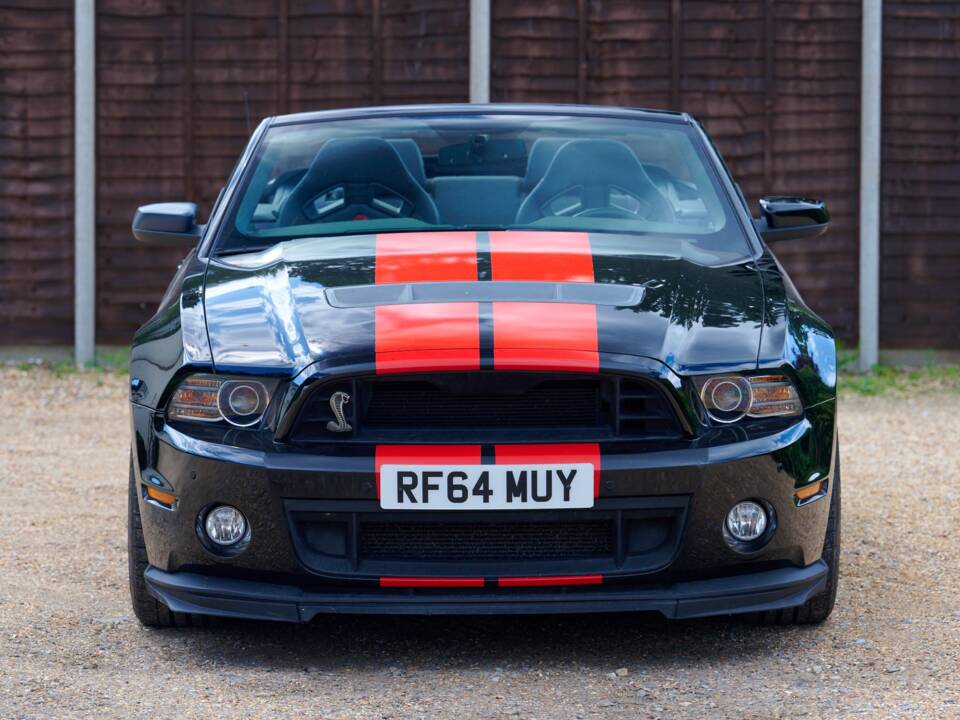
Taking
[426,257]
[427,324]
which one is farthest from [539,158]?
[427,324]

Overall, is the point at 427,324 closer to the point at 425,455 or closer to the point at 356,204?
the point at 425,455

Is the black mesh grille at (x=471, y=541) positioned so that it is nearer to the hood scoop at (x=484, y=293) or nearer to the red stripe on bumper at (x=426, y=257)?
the hood scoop at (x=484, y=293)

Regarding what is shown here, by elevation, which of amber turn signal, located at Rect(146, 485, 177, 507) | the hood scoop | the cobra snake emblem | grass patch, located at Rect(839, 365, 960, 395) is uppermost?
the hood scoop

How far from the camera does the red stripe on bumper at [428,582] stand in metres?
3.24

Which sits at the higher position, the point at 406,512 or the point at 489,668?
the point at 406,512

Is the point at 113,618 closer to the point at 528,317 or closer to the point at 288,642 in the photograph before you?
the point at 288,642

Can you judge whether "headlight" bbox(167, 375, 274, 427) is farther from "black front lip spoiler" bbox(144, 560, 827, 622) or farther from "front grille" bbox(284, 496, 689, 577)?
"black front lip spoiler" bbox(144, 560, 827, 622)

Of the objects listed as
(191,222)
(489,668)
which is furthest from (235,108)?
(489,668)

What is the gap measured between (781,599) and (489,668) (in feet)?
2.32

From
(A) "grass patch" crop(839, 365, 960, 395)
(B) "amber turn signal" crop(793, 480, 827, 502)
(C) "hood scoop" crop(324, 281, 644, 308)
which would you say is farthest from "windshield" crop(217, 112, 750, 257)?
(A) "grass patch" crop(839, 365, 960, 395)

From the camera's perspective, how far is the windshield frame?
14.0ft

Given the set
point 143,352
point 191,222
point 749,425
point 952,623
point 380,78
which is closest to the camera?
point 749,425

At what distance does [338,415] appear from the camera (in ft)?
10.6

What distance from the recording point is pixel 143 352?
3598 millimetres
